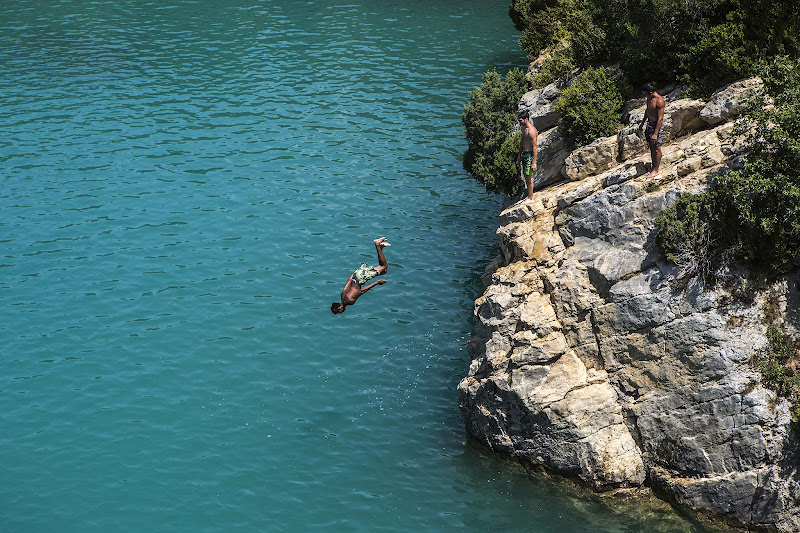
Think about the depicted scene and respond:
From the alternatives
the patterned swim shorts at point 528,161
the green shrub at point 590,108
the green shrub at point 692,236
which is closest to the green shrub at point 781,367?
the green shrub at point 692,236

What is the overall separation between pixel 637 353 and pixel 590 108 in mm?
9403

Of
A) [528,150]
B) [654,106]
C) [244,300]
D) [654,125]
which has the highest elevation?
[654,106]

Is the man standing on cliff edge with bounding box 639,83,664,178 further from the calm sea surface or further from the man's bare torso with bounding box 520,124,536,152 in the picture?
the calm sea surface

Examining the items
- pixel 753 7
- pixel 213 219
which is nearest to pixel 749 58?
pixel 753 7

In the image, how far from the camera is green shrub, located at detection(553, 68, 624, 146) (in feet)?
90.5

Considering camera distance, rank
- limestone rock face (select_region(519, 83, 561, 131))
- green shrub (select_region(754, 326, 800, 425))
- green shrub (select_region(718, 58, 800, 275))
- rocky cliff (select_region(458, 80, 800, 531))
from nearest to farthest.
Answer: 1. green shrub (select_region(718, 58, 800, 275))
2. green shrub (select_region(754, 326, 800, 425))
3. rocky cliff (select_region(458, 80, 800, 531))
4. limestone rock face (select_region(519, 83, 561, 131))

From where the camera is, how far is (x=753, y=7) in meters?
25.5

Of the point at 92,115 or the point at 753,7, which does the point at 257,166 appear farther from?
the point at 753,7

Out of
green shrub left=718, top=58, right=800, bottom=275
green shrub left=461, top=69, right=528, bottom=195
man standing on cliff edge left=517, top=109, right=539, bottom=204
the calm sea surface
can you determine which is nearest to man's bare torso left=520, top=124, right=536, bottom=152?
man standing on cliff edge left=517, top=109, right=539, bottom=204

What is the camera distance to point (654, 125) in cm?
2367

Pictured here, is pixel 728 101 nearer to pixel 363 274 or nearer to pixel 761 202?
pixel 761 202

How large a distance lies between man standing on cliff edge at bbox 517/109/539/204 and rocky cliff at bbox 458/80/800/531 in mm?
1614

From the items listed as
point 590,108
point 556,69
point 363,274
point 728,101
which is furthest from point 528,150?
point 556,69

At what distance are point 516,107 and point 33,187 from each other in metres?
25.1
